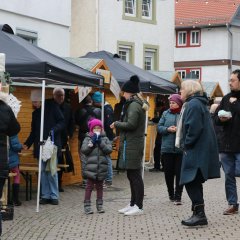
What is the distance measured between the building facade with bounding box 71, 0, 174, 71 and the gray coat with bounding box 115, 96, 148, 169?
1996 cm

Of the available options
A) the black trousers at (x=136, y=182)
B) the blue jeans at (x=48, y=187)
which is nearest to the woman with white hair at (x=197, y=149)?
the black trousers at (x=136, y=182)

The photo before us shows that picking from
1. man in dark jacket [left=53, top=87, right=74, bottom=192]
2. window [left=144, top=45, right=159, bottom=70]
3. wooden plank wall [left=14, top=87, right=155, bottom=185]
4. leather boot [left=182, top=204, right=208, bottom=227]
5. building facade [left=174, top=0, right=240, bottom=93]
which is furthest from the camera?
building facade [left=174, top=0, right=240, bottom=93]

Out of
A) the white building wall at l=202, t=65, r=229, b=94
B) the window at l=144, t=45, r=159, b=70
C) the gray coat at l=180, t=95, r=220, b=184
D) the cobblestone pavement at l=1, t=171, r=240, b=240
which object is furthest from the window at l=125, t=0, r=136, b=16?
the gray coat at l=180, t=95, r=220, b=184

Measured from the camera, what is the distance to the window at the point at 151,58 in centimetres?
3272

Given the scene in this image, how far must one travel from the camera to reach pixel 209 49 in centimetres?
5066

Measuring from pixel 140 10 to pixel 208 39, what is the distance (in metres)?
19.7

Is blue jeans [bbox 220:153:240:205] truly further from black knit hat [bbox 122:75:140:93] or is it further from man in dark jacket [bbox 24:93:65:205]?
man in dark jacket [bbox 24:93:65:205]

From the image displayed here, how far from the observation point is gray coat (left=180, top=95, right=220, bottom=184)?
9.03 m

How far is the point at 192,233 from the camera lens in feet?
29.1

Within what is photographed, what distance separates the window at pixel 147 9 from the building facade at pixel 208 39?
17205 millimetres

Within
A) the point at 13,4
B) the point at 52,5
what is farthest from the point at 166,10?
the point at 13,4

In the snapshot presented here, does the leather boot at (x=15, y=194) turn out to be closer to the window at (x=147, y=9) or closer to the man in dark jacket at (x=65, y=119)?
the man in dark jacket at (x=65, y=119)

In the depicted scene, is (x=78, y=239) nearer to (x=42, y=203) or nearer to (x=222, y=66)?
(x=42, y=203)

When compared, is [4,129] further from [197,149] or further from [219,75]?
[219,75]
